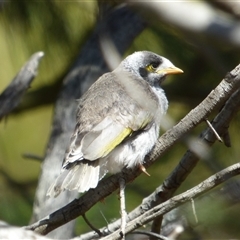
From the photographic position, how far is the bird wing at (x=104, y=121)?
3172 mm

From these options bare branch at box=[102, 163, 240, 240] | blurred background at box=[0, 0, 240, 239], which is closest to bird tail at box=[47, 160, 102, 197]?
bare branch at box=[102, 163, 240, 240]

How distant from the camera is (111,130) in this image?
3.28 meters

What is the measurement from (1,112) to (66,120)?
59cm

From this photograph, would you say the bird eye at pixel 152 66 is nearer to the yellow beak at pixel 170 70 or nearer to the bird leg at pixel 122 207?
the yellow beak at pixel 170 70

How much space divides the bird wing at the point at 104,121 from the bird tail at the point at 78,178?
4 centimetres

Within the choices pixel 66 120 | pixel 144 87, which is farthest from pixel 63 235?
pixel 144 87

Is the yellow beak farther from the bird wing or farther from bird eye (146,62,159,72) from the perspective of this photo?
the bird wing

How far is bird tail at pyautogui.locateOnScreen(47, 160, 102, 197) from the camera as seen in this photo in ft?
9.84

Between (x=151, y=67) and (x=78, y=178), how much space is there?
1089mm

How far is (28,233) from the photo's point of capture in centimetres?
234

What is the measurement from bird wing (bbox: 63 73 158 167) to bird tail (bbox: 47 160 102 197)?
44mm

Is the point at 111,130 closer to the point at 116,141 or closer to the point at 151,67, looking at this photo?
the point at 116,141

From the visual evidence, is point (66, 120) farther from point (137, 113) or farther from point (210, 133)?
point (210, 133)

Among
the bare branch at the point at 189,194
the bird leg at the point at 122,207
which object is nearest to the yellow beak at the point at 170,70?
the bird leg at the point at 122,207
